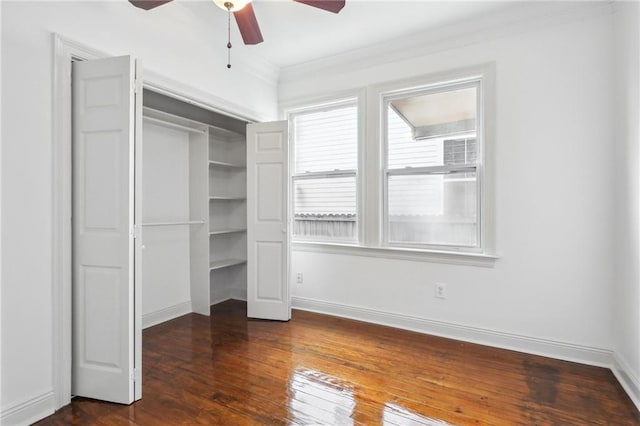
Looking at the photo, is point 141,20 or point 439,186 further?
point 439,186

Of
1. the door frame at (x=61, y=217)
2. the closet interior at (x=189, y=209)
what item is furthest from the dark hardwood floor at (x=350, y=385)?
the closet interior at (x=189, y=209)

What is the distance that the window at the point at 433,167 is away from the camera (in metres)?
3.27

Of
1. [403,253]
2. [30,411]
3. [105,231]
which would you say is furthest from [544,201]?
[30,411]

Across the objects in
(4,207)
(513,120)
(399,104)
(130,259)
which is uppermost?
(399,104)

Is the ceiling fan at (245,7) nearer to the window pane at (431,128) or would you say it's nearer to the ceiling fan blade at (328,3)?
the ceiling fan blade at (328,3)

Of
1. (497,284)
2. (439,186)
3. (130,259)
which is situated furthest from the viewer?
(439,186)

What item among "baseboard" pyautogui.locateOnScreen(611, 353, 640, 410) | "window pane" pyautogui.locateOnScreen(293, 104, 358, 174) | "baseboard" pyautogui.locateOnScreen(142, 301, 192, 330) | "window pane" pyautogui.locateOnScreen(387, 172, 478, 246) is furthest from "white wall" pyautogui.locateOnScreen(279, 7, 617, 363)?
"baseboard" pyautogui.locateOnScreen(142, 301, 192, 330)

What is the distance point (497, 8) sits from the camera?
116 inches

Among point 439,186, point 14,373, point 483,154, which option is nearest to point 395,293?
point 439,186

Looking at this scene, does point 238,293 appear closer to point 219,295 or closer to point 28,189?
point 219,295

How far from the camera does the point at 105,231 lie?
220cm

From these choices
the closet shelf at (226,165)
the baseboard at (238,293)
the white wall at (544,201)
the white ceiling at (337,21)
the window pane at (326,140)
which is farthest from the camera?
the baseboard at (238,293)

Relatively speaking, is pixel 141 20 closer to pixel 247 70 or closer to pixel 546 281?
pixel 247 70

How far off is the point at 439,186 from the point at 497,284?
42.0 inches
